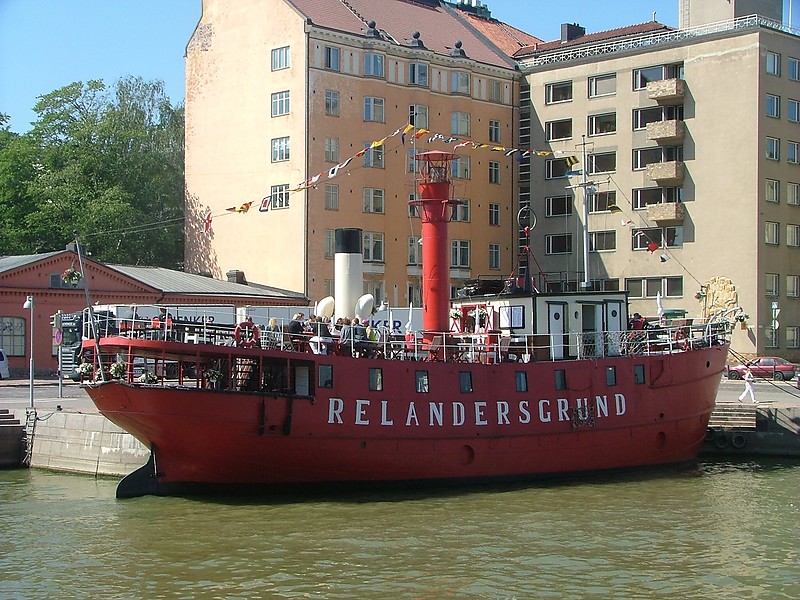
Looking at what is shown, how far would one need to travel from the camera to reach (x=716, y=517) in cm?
2684

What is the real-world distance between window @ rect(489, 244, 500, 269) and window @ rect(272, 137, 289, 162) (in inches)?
614

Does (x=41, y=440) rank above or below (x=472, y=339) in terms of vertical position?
below

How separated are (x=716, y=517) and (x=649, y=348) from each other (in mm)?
8809

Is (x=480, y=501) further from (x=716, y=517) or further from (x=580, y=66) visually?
(x=580, y=66)

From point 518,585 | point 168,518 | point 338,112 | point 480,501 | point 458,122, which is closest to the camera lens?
point 518,585

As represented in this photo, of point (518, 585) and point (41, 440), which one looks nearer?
point (518, 585)

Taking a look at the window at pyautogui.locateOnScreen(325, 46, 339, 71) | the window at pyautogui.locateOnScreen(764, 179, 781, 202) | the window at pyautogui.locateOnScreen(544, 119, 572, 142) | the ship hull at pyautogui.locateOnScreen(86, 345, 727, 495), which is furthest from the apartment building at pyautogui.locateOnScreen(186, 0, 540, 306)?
the ship hull at pyautogui.locateOnScreen(86, 345, 727, 495)

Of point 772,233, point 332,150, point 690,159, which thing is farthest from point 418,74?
point 772,233

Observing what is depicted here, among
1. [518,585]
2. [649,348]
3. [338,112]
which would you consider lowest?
[518,585]

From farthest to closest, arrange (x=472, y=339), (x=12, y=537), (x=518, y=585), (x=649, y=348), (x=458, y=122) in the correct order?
(x=458, y=122), (x=649, y=348), (x=472, y=339), (x=12, y=537), (x=518, y=585)

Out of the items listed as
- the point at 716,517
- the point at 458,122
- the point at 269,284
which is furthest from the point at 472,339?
the point at 458,122

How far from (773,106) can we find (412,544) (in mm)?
50559

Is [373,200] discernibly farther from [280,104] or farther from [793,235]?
[793,235]

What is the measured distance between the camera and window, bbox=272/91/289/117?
213 feet
